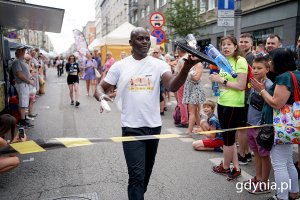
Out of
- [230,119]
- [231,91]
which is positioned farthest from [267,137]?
[231,91]

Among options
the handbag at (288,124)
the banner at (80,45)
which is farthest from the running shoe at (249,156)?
the banner at (80,45)

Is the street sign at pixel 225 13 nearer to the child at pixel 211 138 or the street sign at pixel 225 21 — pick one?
the street sign at pixel 225 21

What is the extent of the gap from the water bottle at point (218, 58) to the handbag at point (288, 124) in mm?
805

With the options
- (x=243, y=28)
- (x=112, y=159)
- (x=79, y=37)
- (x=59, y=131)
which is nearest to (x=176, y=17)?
(x=243, y=28)

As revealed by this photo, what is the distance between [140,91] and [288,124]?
5.09 feet

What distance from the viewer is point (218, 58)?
11.9 ft

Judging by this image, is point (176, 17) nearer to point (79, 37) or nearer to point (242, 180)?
point (79, 37)

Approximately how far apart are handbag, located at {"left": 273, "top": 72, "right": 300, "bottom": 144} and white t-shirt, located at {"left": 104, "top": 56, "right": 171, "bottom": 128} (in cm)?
127

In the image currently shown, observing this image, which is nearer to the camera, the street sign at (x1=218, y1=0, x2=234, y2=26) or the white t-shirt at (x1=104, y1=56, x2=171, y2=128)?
the white t-shirt at (x1=104, y1=56, x2=171, y2=128)

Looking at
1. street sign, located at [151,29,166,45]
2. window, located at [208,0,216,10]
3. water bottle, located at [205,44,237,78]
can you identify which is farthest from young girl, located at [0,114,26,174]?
window, located at [208,0,216,10]

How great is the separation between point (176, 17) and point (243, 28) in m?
4.82

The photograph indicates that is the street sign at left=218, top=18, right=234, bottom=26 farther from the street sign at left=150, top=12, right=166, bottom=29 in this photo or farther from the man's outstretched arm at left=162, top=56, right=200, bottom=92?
the man's outstretched arm at left=162, top=56, right=200, bottom=92

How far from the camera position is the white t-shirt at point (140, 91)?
294cm

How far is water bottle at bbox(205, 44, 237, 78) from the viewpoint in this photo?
3539 mm
